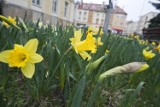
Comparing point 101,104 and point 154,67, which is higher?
point 154,67

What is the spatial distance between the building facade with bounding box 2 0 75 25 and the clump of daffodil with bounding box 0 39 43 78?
1.70 meters

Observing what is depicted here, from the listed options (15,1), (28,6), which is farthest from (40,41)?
(28,6)

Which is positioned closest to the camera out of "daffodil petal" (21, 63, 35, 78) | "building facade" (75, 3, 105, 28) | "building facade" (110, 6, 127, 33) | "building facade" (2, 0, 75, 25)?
"daffodil petal" (21, 63, 35, 78)

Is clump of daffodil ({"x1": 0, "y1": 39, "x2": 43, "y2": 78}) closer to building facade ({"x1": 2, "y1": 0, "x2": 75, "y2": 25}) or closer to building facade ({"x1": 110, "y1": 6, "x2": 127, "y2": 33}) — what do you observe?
building facade ({"x1": 2, "y1": 0, "x2": 75, "y2": 25})

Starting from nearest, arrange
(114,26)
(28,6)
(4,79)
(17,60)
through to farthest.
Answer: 1. (17,60)
2. (4,79)
3. (28,6)
4. (114,26)

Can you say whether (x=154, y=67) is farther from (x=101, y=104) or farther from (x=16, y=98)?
(x=16, y=98)

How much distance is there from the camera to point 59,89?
1017mm

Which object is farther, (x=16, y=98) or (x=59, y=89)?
(x=59, y=89)

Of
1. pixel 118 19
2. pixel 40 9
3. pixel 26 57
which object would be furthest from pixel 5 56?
pixel 118 19

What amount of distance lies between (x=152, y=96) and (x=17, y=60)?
703mm

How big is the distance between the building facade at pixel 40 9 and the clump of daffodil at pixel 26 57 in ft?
5.58

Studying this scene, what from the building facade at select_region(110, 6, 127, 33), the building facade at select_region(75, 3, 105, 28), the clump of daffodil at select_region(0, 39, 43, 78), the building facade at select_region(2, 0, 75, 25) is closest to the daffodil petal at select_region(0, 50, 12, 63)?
the clump of daffodil at select_region(0, 39, 43, 78)

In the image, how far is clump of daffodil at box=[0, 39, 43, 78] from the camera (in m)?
0.65

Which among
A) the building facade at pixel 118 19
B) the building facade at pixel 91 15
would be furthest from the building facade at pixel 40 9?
the building facade at pixel 118 19
